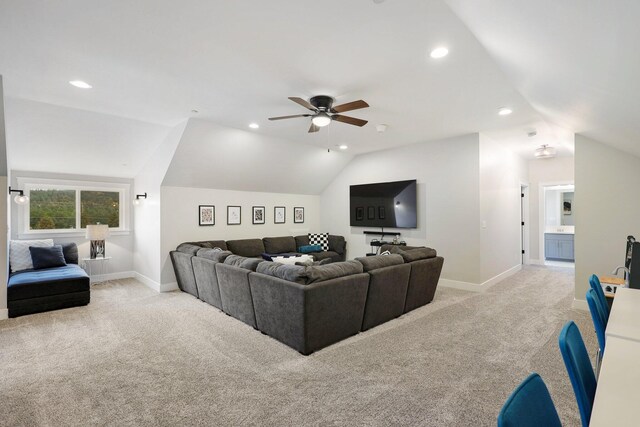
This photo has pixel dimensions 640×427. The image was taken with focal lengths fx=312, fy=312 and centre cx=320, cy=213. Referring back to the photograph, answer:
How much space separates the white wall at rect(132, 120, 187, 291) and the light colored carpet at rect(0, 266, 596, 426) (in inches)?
57.7

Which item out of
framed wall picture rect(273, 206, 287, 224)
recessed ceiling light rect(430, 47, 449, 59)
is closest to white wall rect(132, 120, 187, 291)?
framed wall picture rect(273, 206, 287, 224)

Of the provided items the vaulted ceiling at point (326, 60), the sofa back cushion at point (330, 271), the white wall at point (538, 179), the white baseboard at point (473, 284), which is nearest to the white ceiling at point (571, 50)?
the vaulted ceiling at point (326, 60)

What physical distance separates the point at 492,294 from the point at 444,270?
A: 0.91m

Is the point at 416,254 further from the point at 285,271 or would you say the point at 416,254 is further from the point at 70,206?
the point at 70,206

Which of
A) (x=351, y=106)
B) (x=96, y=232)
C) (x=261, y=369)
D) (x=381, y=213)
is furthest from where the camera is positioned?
(x=381, y=213)

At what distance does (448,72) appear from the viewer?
317cm

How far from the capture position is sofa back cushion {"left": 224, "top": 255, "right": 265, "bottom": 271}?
3.68 meters

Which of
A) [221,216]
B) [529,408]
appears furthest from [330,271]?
[221,216]

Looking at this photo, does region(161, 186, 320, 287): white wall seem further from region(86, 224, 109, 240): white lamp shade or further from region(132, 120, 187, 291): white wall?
region(86, 224, 109, 240): white lamp shade

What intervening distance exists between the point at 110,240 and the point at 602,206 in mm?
8569

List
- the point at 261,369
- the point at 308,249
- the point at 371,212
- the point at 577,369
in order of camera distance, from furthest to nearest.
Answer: the point at 308,249 < the point at 371,212 < the point at 261,369 < the point at 577,369

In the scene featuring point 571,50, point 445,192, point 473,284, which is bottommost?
point 473,284

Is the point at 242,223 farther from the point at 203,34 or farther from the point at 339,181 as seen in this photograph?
the point at 203,34

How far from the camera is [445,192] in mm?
5914
